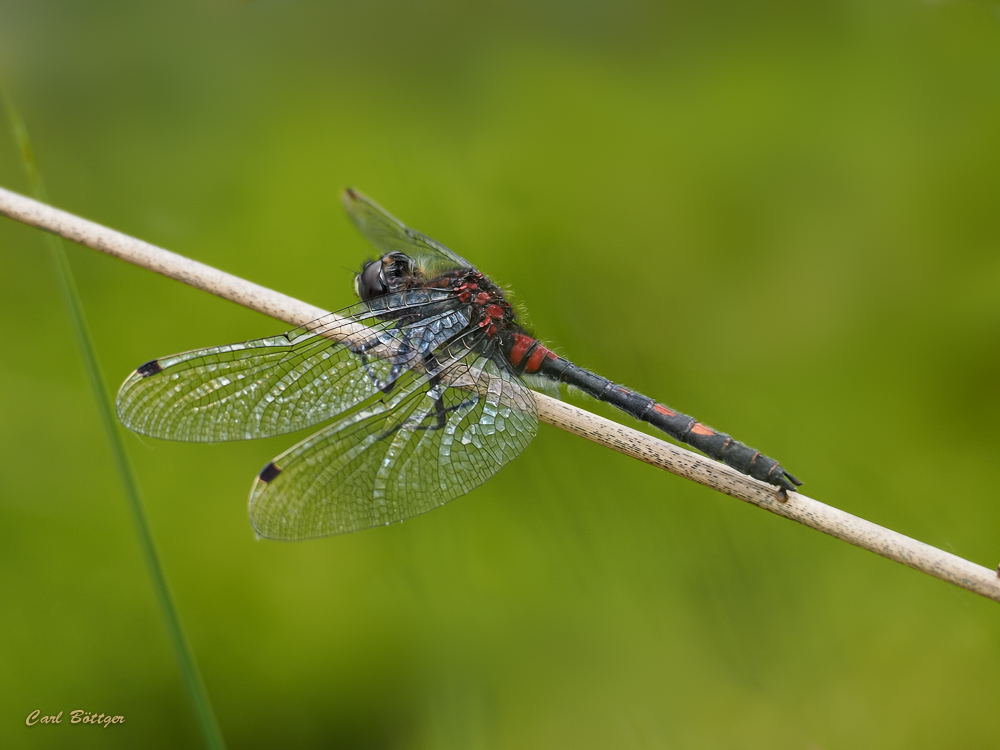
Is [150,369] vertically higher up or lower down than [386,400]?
higher up

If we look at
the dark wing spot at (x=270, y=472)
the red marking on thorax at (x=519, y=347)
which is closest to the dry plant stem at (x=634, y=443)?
the red marking on thorax at (x=519, y=347)

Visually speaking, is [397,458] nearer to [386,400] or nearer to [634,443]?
[386,400]

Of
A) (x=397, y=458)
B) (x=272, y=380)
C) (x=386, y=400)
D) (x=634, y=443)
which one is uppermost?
(x=272, y=380)

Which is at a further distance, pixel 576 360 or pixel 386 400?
pixel 576 360

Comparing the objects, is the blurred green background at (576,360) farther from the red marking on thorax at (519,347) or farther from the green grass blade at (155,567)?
the green grass blade at (155,567)

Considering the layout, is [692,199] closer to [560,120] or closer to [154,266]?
[560,120]

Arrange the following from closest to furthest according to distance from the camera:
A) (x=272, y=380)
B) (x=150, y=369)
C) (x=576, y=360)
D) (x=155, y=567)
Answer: (x=155, y=567) < (x=150, y=369) < (x=272, y=380) < (x=576, y=360)

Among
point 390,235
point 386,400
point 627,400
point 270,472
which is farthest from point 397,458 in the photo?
point 390,235

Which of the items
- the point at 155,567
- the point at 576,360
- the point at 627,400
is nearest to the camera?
the point at 155,567
